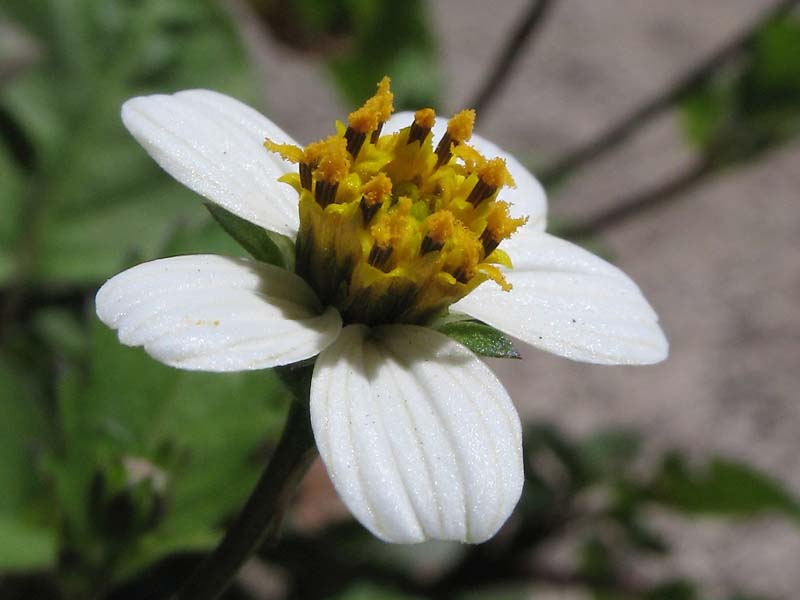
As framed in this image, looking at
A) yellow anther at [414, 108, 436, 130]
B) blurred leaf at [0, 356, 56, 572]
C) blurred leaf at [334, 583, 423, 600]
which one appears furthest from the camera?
blurred leaf at [334, 583, 423, 600]

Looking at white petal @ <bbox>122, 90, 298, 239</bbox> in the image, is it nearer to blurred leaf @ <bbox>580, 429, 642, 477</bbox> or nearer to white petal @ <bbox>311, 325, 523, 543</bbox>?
white petal @ <bbox>311, 325, 523, 543</bbox>

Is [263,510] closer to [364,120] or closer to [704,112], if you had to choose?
[364,120]

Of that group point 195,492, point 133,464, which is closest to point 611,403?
point 195,492

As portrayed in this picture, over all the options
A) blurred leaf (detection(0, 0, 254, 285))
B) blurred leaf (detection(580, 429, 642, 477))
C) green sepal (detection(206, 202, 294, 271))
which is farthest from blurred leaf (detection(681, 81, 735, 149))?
green sepal (detection(206, 202, 294, 271))


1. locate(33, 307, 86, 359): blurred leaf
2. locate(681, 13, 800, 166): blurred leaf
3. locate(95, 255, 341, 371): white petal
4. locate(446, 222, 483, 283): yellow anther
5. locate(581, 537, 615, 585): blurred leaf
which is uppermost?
locate(681, 13, 800, 166): blurred leaf

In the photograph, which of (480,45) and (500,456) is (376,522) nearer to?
(500,456)

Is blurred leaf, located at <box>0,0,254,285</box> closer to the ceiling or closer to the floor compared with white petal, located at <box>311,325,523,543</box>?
closer to the floor

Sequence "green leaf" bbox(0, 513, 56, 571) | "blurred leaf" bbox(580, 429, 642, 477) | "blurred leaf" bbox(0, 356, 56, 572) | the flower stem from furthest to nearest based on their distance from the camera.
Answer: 1. "blurred leaf" bbox(580, 429, 642, 477)
2. "blurred leaf" bbox(0, 356, 56, 572)
3. "green leaf" bbox(0, 513, 56, 571)
4. the flower stem

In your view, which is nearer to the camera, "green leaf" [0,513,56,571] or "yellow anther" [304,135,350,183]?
"yellow anther" [304,135,350,183]
